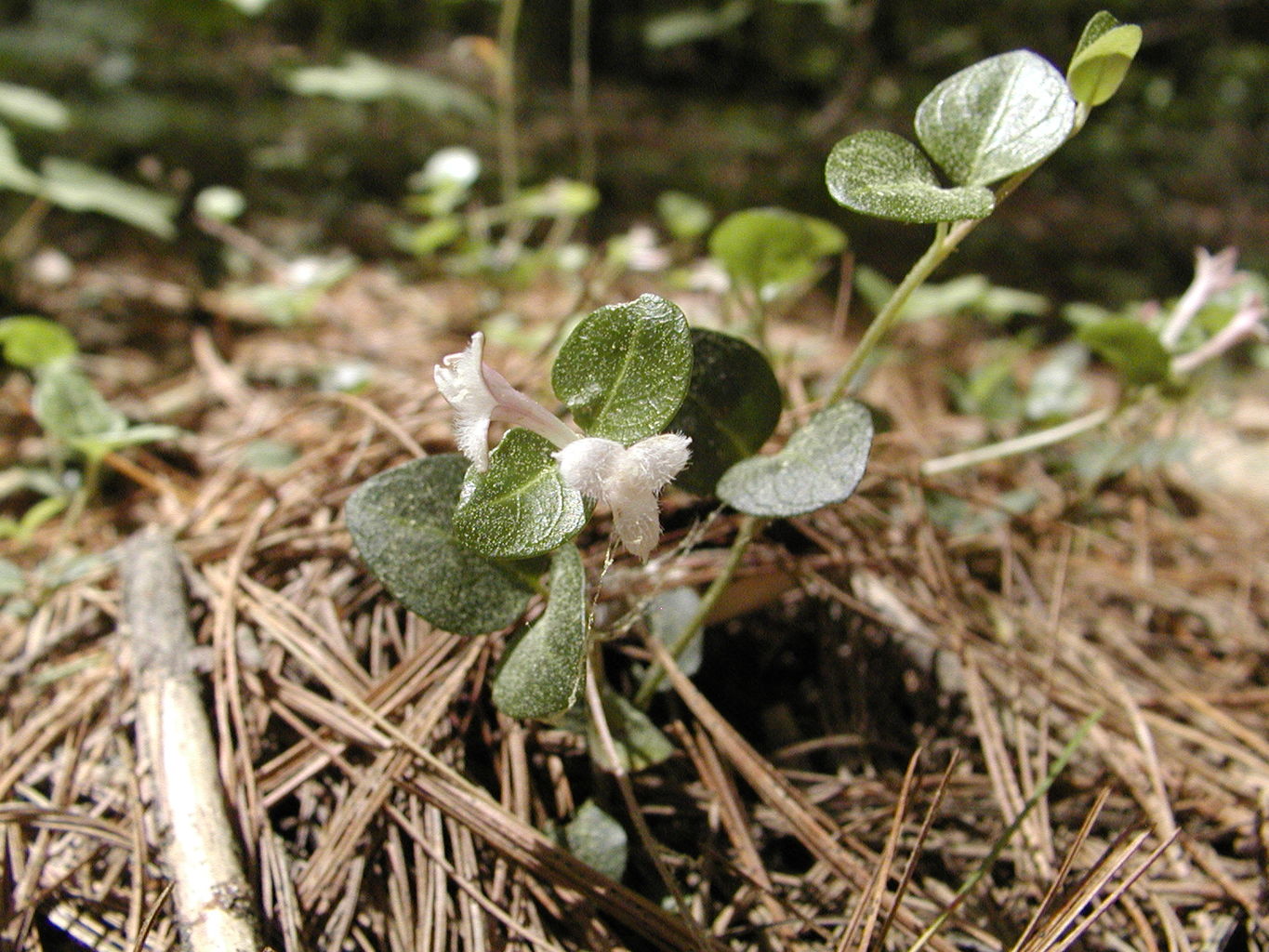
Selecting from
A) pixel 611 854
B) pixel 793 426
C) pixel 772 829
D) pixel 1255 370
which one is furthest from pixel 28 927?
pixel 1255 370

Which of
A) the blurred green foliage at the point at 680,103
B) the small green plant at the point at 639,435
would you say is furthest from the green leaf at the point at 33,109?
the small green plant at the point at 639,435

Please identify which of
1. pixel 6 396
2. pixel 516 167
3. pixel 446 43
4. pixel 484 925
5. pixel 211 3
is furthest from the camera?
pixel 446 43

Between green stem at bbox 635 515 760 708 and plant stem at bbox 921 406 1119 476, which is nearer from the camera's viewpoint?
green stem at bbox 635 515 760 708

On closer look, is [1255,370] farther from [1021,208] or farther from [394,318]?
[394,318]

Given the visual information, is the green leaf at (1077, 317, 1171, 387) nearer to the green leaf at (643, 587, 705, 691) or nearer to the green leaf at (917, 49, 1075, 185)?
the green leaf at (917, 49, 1075, 185)

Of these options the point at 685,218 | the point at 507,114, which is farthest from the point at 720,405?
the point at 507,114

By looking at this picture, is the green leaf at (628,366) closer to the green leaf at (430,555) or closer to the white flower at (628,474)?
the white flower at (628,474)

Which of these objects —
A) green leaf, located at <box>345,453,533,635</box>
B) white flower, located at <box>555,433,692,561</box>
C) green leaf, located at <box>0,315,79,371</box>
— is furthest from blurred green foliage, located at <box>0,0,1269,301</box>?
white flower, located at <box>555,433,692,561</box>
